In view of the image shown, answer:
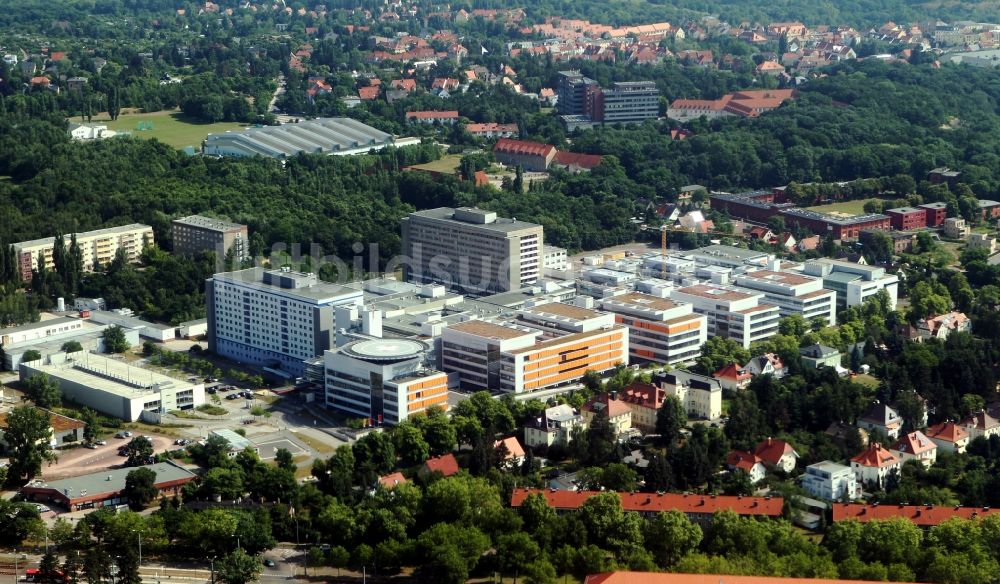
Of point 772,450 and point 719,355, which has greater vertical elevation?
point 772,450

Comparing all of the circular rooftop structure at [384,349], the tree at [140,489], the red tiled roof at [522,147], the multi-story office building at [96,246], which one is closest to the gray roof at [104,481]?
the tree at [140,489]

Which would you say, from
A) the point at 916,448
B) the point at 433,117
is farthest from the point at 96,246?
the point at 916,448

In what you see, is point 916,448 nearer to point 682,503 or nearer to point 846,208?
point 682,503

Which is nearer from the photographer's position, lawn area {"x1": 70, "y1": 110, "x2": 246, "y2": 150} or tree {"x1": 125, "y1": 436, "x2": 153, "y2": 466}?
tree {"x1": 125, "y1": 436, "x2": 153, "y2": 466}

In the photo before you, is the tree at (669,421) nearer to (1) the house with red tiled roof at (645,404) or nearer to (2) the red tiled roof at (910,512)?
(1) the house with red tiled roof at (645,404)

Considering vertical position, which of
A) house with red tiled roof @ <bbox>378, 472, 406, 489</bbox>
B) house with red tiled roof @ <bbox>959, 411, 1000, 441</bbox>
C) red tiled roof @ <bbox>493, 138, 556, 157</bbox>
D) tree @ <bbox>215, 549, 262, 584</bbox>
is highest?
tree @ <bbox>215, 549, 262, 584</bbox>

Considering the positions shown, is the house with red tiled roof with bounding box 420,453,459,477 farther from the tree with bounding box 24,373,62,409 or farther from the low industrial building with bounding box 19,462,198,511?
the tree with bounding box 24,373,62,409

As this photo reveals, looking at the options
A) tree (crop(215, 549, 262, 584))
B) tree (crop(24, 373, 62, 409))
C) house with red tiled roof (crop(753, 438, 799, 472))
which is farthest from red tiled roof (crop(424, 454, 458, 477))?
tree (crop(24, 373, 62, 409))
